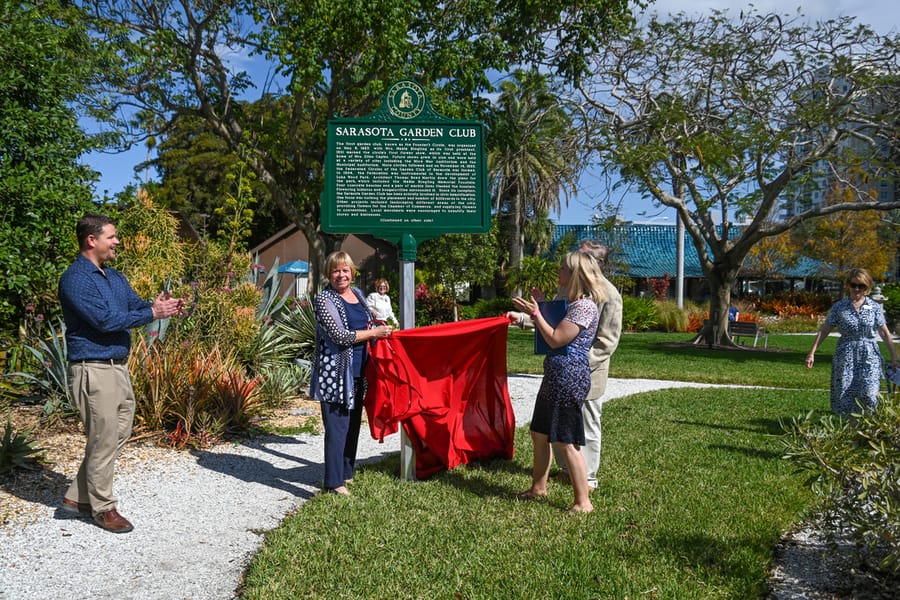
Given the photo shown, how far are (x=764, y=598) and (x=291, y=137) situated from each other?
13.9 metres

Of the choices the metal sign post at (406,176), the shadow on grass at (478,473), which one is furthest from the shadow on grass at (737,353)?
the metal sign post at (406,176)

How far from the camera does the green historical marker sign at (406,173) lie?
6082mm

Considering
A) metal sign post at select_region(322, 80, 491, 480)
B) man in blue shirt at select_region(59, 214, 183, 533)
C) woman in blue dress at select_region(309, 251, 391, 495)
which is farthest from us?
metal sign post at select_region(322, 80, 491, 480)

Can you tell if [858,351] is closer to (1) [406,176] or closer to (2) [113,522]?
(1) [406,176]

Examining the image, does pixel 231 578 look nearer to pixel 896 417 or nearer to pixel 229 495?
pixel 229 495

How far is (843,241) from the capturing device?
1368 inches

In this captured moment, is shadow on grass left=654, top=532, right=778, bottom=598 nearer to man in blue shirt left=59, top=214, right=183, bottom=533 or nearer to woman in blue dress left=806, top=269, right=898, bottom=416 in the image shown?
woman in blue dress left=806, top=269, right=898, bottom=416

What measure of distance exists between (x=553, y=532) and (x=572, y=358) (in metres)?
1.14

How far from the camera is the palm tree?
1653cm

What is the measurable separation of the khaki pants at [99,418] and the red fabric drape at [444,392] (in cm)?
175

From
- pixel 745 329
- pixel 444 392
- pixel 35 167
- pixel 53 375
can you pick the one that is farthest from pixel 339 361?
pixel 745 329

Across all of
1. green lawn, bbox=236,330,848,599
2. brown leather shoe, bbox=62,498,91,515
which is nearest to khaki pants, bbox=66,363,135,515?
brown leather shoe, bbox=62,498,91,515

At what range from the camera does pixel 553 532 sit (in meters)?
4.64

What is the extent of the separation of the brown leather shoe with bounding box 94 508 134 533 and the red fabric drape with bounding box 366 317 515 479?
179cm
